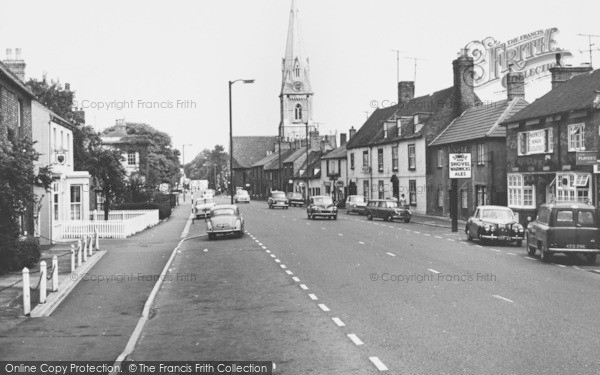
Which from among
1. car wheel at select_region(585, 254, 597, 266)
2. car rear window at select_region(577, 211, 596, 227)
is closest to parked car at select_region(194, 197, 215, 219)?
car rear window at select_region(577, 211, 596, 227)

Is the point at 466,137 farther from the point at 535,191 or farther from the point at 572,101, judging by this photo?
the point at 572,101

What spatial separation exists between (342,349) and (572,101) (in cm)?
2759

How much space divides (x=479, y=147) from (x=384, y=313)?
33068 mm

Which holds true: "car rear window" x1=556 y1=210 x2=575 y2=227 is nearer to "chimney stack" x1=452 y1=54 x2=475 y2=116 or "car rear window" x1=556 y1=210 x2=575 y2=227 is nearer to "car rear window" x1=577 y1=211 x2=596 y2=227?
"car rear window" x1=577 y1=211 x2=596 y2=227

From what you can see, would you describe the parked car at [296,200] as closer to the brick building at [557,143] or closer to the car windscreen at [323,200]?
the car windscreen at [323,200]

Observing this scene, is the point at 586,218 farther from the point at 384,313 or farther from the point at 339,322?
the point at 339,322

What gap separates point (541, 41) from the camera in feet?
122

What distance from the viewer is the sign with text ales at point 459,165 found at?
35594mm

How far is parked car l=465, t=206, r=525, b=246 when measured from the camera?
27000mm

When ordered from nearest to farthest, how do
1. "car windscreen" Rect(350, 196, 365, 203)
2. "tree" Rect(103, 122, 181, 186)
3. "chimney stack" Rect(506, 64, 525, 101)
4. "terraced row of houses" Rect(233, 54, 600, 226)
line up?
1. "terraced row of houses" Rect(233, 54, 600, 226)
2. "chimney stack" Rect(506, 64, 525, 101)
3. "car windscreen" Rect(350, 196, 365, 203)
4. "tree" Rect(103, 122, 181, 186)

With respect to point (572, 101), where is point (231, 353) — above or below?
below

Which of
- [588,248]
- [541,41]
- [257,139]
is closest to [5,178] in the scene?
[588,248]

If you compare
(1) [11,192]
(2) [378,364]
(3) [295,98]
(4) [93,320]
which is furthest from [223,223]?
(3) [295,98]

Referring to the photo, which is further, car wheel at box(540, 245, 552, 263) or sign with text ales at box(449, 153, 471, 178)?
sign with text ales at box(449, 153, 471, 178)
